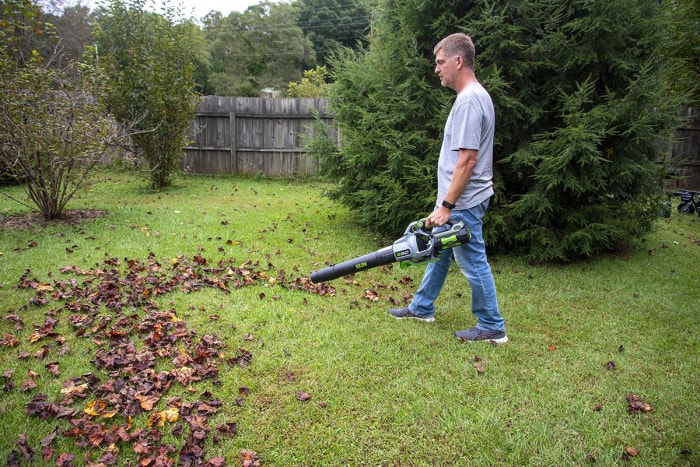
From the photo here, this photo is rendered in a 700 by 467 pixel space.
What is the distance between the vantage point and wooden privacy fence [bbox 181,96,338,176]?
13.1 m

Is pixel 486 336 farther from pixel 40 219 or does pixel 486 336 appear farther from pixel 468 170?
pixel 40 219

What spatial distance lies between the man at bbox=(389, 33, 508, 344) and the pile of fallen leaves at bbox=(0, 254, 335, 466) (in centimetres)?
168

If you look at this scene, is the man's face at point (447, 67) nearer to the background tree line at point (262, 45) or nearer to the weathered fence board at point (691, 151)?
the weathered fence board at point (691, 151)

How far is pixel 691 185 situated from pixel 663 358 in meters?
12.3

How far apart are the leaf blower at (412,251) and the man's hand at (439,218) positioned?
0.06 metres

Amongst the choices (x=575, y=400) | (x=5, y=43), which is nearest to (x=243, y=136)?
(x=5, y=43)

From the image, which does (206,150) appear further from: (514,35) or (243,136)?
(514,35)

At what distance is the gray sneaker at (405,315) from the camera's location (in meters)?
3.92

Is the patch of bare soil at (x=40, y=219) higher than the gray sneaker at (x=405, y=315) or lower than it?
higher

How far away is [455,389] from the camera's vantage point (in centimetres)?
291

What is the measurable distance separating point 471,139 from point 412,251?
2.97 ft

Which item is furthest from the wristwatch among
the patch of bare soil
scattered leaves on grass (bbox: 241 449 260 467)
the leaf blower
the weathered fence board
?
the weathered fence board

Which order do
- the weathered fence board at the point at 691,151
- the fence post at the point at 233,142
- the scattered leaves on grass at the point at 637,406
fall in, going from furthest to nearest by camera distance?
the fence post at the point at 233,142 < the weathered fence board at the point at 691,151 < the scattered leaves on grass at the point at 637,406

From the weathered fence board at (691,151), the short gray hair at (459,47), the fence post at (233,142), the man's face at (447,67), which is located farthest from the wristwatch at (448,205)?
the weathered fence board at (691,151)
